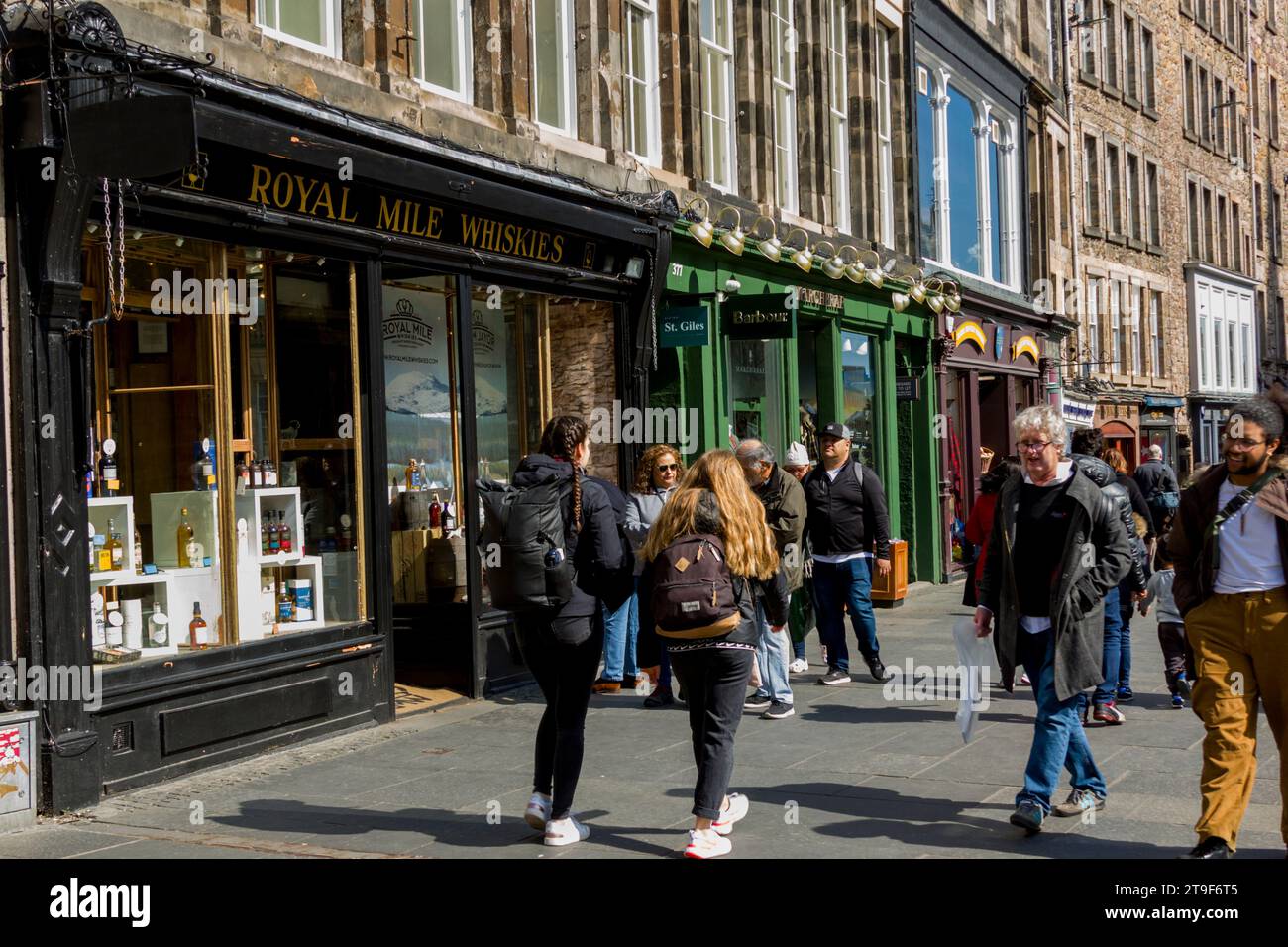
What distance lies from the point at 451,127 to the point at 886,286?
934 cm

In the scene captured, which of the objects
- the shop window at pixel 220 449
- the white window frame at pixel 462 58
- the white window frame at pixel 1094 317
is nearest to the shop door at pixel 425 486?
the shop window at pixel 220 449

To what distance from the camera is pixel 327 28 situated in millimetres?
Answer: 9742

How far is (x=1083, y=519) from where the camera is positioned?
20.9 feet

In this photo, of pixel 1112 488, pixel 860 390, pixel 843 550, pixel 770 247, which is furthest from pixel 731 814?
pixel 860 390

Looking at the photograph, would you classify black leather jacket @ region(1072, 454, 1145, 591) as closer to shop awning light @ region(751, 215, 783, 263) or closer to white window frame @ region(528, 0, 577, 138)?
white window frame @ region(528, 0, 577, 138)

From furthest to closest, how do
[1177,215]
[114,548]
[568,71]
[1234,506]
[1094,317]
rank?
[1177,215]
[1094,317]
[568,71]
[114,548]
[1234,506]

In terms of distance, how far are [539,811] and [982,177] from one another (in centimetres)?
1943

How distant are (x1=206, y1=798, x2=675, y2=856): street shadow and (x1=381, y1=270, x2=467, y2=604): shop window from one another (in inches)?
157

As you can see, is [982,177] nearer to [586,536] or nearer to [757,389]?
[757,389]

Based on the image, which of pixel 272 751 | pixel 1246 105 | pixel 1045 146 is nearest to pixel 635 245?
pixel 272 751

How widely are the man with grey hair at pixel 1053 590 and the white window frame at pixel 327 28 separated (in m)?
5.54

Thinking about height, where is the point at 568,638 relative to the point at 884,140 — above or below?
below

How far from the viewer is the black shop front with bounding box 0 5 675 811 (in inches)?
287

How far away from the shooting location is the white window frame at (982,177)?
2145 centimetres
